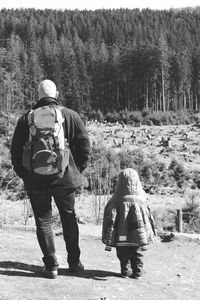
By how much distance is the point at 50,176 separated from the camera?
369 centimetres

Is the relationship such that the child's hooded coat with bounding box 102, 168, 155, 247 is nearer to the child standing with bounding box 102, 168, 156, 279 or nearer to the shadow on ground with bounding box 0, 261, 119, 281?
the child standing with bounding box 102, 168, 156, 279

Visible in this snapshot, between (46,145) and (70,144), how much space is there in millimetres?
329

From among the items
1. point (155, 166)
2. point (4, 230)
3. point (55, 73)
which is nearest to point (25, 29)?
point (55, 73)

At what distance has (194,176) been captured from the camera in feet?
64.1

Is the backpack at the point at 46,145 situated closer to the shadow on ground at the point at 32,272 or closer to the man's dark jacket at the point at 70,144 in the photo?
the man's dark jacket at the point at 70,144

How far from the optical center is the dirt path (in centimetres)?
372

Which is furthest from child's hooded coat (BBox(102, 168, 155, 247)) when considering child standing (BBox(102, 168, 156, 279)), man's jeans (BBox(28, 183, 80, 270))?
man's jeans (BBox(28, 183, 80, 270))

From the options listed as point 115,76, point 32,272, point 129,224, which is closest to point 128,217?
point 129,224

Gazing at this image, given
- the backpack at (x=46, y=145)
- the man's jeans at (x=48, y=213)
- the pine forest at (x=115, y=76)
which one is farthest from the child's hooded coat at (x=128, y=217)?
the pine forest at (x=115, y=76)

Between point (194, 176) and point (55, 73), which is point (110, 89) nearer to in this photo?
point (55, 73)

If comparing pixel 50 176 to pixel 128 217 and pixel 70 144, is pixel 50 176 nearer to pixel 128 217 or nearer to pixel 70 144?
pixel 70 144

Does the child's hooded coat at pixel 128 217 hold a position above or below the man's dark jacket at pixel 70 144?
below

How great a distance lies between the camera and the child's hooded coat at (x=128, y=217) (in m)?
4.03

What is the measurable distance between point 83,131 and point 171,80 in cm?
6034
